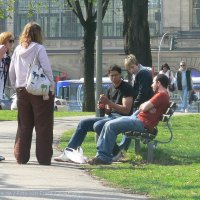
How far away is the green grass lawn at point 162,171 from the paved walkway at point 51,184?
0.28 metres

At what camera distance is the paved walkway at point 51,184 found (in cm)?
1073

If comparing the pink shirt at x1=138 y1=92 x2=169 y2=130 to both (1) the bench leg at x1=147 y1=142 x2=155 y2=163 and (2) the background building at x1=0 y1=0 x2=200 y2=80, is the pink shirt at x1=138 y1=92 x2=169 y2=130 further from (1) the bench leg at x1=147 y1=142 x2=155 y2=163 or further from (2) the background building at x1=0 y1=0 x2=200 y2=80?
(2) the background building at x1=0 y1=0 x2=200 y2=80

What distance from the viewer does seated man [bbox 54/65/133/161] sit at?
15.0 metres

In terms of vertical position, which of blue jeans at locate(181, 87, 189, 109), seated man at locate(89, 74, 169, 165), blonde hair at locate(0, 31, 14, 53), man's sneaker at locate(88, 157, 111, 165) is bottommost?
blue jeans at locate(181, 87, 189, 109)

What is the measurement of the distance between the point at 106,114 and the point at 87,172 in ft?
7.77

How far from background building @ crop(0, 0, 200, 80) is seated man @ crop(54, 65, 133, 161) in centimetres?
6415

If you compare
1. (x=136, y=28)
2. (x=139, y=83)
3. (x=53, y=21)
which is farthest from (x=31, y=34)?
(x=53, y=21)

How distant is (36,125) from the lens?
14070 millimetres

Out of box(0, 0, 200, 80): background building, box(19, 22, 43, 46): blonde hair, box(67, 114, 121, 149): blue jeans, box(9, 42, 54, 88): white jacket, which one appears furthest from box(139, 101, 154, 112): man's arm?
box(0, 0, 200, 80): background building

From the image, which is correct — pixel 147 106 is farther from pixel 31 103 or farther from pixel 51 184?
pixel 51 184

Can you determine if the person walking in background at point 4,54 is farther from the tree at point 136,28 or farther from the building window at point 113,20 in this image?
the building window at point 113,20

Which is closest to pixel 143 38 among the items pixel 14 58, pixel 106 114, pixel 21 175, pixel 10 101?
pixel 106 114

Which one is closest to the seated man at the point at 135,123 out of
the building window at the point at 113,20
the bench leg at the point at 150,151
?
the bench leg at the point at 150,151

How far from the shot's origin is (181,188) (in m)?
11.6
